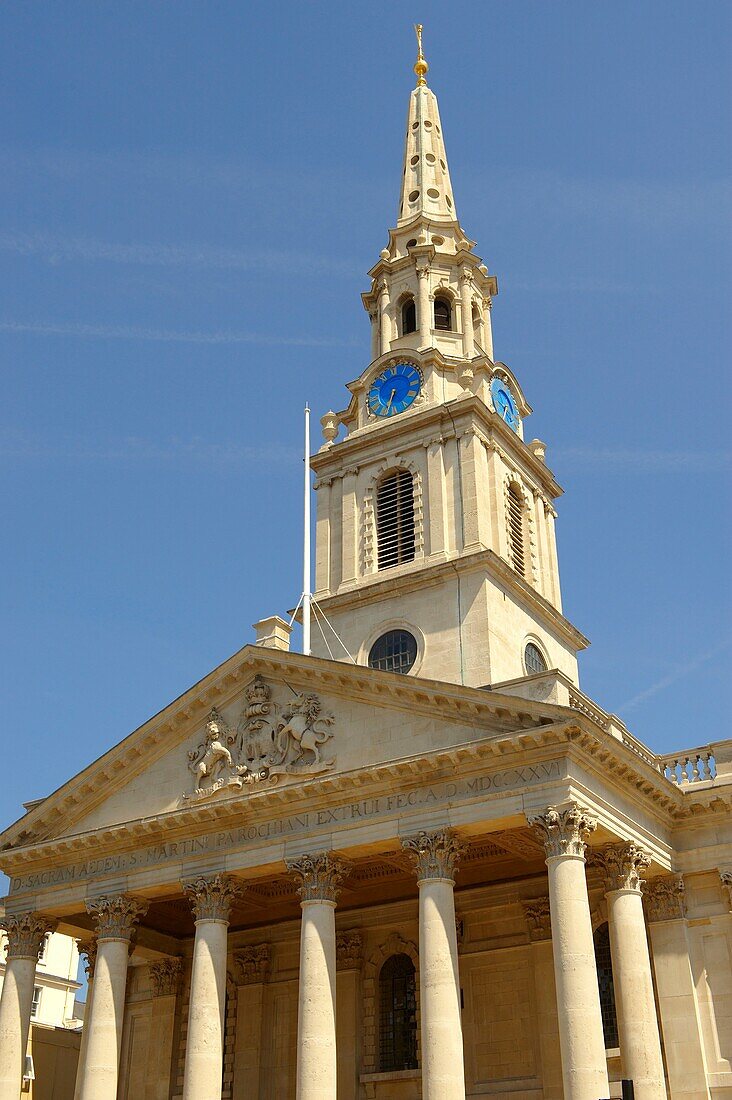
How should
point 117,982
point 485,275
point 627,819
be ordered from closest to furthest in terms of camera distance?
point 627,819 < point 117,982 < point 485,275

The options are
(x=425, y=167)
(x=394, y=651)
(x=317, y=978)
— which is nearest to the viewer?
(x=317, y=978)

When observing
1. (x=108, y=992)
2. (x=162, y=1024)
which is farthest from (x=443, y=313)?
(x=108, y=992)

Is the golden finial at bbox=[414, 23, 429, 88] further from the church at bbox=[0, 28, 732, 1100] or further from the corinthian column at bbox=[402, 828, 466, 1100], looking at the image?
the corinthian column at bbox=[402, 828, 466, 1100]

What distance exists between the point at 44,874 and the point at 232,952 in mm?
6776

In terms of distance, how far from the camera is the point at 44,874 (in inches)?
1511

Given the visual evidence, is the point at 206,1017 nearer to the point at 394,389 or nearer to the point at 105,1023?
the point at 105,1023

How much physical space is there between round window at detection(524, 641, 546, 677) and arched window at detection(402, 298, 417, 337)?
15380 millimetres

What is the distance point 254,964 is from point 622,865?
554 inches

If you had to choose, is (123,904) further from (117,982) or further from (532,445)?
(532,445)

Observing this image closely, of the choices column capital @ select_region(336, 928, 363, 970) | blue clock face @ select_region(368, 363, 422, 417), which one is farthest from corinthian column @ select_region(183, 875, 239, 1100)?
blue clock face @ select_region(368, 363, 422, 417)

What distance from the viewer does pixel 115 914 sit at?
36250 mm

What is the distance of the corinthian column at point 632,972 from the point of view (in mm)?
29125

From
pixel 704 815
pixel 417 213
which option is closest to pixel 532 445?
pixel 417 213

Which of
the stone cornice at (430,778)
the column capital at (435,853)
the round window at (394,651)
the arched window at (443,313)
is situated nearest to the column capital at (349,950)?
the stone cornice at (430,778)
